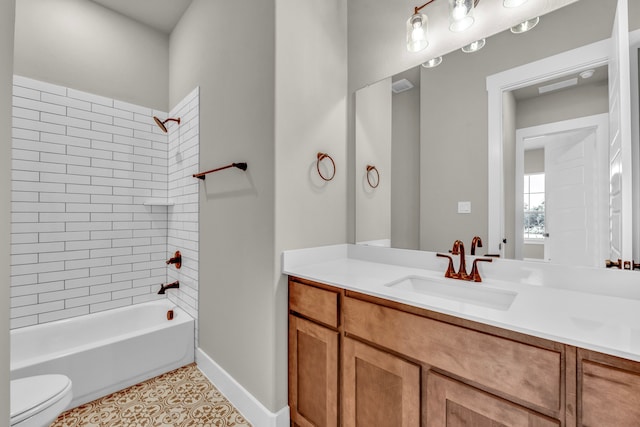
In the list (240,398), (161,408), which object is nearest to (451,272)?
(240,398)

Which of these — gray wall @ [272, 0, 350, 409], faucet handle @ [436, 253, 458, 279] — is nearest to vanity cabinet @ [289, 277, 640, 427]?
gray wall @ [272, 0, 350, 409]

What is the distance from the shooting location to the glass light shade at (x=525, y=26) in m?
1.23

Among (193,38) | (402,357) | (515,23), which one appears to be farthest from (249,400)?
(193,38)

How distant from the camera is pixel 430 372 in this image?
99 centimetres

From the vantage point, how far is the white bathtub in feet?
5.76

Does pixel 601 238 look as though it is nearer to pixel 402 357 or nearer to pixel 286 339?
pixel 402 357

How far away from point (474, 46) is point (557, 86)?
440mm

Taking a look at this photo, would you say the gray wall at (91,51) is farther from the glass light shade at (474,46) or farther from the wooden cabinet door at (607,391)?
the wooden cabinet door at (607,391)

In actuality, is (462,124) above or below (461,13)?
below

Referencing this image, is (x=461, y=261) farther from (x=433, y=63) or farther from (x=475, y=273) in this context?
(x=433, y=63)

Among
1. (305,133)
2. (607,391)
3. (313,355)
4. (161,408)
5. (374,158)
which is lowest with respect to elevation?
(161,408)

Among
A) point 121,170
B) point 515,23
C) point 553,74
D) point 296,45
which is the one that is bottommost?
point 121,170

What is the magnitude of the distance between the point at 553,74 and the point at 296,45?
1.28 m

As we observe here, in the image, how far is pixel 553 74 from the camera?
47.1 inches
